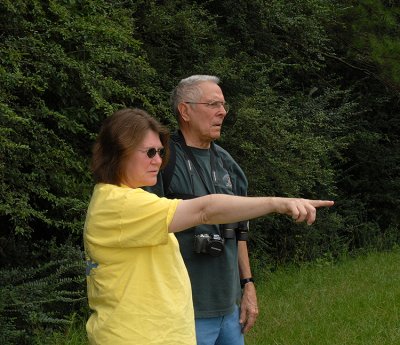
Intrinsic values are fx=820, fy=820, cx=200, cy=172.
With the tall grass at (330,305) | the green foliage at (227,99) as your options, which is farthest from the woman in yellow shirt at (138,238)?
the tall grass at (330,305)

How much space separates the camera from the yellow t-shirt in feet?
2.08

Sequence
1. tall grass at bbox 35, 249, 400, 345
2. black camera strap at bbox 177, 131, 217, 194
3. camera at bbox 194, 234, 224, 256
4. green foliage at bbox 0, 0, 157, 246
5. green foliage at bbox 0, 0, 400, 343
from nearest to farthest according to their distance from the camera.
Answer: camera at bbox 194, 234, 224, 256
black camera strap at bbox 177, 131, 217, 194
green foliage at bbox 0, 0, 157, 246
green foliage at bbox 0, 0, 400, 343
tall grass at bbox 35, 249, 400, 345

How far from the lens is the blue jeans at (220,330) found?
3432 millimetres

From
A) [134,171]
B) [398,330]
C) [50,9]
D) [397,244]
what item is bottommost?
[397,244]

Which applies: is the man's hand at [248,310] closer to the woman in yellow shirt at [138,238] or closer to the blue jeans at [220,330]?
the blue jeans at [220,330]

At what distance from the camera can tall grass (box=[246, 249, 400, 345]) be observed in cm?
650

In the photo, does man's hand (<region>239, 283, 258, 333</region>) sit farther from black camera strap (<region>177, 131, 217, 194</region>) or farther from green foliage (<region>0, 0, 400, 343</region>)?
green foliage (<region>0, 0, 400, 343</region>)

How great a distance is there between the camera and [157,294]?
8.87 feet

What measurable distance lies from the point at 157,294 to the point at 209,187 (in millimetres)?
937

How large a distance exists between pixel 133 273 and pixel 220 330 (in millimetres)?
995

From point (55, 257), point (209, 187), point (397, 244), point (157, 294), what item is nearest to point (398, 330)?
point (55, 257)

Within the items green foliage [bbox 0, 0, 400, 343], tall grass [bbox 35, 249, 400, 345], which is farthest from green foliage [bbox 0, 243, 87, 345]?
tall grass [bbox 35, 249, 400, 345]

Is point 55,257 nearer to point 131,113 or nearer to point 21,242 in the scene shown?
point 21,242

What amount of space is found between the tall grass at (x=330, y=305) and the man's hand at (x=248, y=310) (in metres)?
2.64
